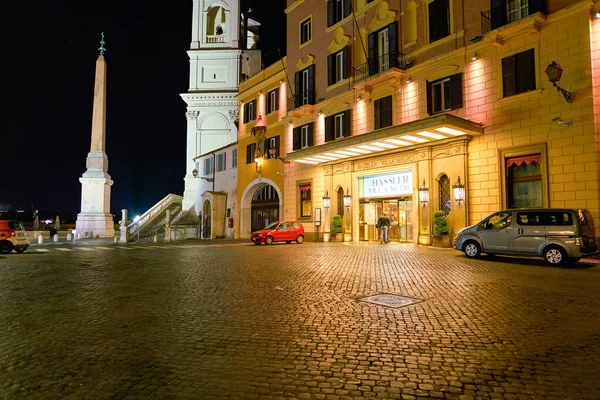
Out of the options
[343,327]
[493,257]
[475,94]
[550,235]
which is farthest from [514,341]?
[475,94]

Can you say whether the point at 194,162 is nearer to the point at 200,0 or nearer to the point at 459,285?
the point at 200,0

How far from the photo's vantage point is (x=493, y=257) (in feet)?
46.8

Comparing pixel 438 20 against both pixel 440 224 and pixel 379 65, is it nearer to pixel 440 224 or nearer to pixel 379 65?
pixel 379 65

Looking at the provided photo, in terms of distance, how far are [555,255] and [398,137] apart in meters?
8.53

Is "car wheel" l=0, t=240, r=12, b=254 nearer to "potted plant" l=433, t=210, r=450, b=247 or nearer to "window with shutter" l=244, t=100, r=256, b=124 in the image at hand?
"window with shutter" l=244, t=100, r=256, b=124

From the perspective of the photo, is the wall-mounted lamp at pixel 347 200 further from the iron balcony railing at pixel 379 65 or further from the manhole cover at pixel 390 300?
the manhole cover at pixel 390 300

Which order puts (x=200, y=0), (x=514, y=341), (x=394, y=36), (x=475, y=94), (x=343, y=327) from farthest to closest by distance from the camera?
1. (x=200, y=0)
2. (x=394, y=36)
3. (x=475, y=94)
4. (x=343, y=327)
5. (x=514, y=341)

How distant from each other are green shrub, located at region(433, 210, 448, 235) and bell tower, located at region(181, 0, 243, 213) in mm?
33854

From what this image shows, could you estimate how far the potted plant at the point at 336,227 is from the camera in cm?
2398

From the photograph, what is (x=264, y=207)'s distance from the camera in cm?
3145

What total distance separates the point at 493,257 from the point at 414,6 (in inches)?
544

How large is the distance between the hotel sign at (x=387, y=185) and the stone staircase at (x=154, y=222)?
59.9 ft

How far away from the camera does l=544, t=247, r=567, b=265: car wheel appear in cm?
1184

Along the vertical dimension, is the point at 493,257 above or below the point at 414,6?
below
